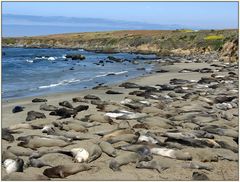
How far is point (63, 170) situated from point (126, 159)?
1.48 m

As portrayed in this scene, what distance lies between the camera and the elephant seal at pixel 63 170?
26.6 ft

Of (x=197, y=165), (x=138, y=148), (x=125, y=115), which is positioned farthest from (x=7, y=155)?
(x=125, y=115)

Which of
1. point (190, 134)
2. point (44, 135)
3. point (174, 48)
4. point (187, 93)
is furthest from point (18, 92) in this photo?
point (174, 48)

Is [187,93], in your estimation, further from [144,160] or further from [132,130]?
[144,160]

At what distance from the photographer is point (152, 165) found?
870 cm

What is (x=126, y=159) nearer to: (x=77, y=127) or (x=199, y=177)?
(x=199, y=177)

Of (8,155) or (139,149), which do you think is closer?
(8,155)

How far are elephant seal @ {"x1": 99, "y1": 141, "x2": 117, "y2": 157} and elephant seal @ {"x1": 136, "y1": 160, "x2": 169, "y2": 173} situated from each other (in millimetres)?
884

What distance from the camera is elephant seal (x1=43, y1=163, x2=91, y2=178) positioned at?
8.09m

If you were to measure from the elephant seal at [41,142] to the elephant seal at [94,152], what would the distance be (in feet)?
3.12

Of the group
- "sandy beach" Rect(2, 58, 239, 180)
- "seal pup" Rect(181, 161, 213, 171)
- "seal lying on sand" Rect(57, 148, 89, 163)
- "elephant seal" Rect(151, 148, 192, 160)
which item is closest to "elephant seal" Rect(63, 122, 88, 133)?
"sandy beach" Rect(2, 58, 239, 180)

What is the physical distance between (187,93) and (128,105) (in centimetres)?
451

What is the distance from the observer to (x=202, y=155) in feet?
30.8

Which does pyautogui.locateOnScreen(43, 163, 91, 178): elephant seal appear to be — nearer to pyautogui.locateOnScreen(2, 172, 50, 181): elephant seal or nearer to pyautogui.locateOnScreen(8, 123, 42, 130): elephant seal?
pyautogui.locateOnScreen(2, 172, 50, 181): elephant seal
